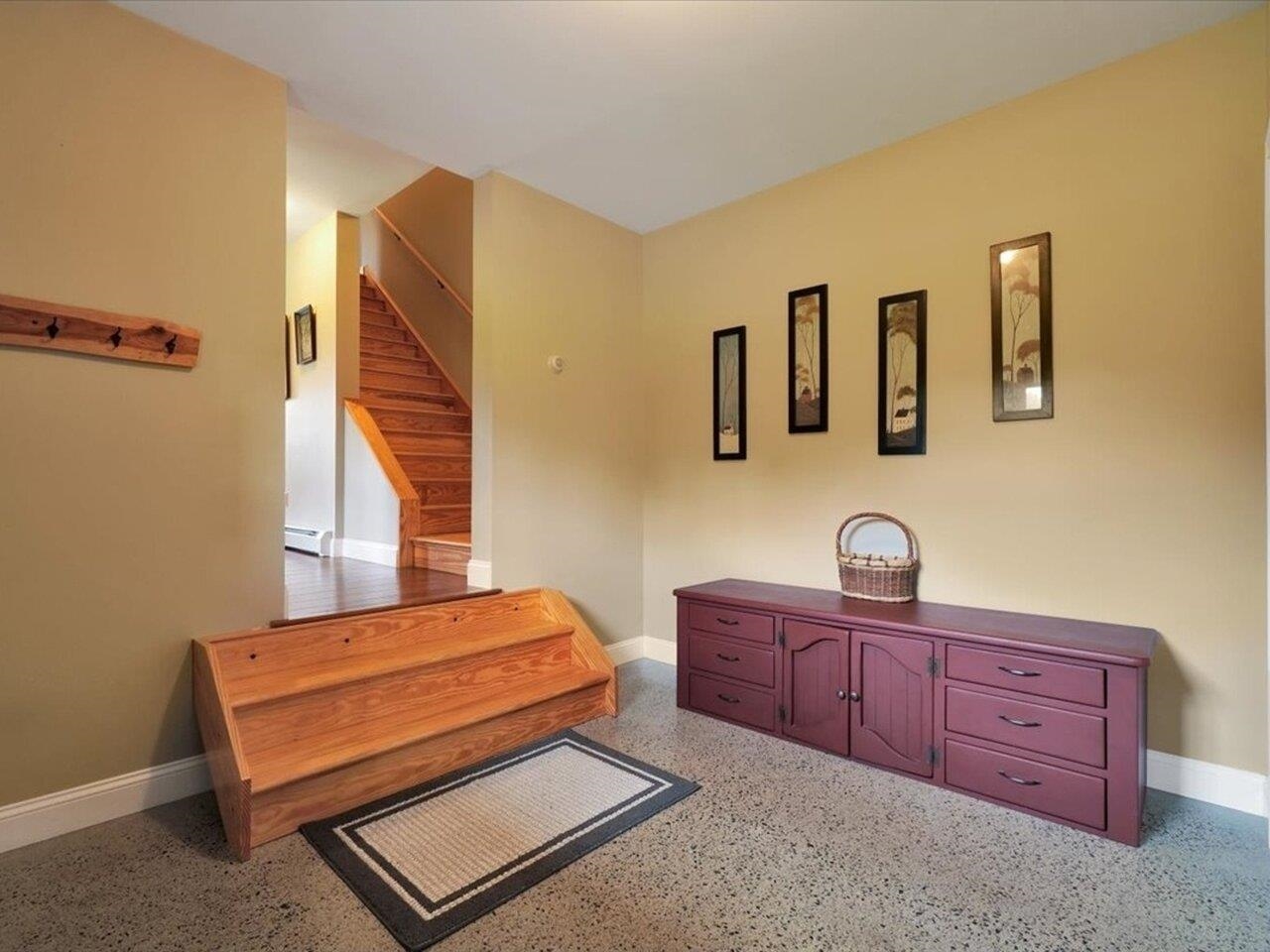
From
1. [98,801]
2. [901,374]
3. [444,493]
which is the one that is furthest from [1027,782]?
[444,493]

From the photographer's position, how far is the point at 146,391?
2.14 meters

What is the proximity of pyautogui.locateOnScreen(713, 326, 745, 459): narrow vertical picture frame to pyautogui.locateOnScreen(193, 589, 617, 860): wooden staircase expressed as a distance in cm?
131

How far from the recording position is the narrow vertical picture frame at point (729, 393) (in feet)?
11.3

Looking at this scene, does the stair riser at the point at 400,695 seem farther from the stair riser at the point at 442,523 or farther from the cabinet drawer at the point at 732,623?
the stair riser at the point at 442,523

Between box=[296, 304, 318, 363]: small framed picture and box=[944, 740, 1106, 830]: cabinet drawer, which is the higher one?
box=[296, 304, 318, 363]: small framed picture

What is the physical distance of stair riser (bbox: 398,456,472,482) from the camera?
4.48 metres

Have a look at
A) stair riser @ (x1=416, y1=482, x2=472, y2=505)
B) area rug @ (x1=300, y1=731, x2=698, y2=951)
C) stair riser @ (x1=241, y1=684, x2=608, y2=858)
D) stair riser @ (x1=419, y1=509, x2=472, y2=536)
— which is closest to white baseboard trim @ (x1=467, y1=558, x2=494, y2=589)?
stair riser @ (x1=241, y1=684, x2=608, y2=858)

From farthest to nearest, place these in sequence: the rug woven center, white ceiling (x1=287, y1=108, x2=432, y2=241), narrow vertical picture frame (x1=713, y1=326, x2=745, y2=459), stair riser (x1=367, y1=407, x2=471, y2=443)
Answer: stair riser (x1=367, y1=407, x2=471, y2=443) < white ceiling (x1=287, y1=108, x2=432, y2=241) < narrow vertical picture frame (x1=713, y1=326, x2=745, y2=459) < the rug woven center

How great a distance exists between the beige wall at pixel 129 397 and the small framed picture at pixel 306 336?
2902 millimetres

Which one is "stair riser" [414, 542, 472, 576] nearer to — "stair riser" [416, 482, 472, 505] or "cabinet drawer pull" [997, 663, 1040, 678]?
"stair riser" [416, 482, 472, 505]

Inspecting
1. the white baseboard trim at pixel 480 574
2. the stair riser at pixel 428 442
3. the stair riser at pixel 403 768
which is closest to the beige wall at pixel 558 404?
the white baseboard trim at pixel 480 574

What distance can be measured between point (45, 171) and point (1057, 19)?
3.33 metres

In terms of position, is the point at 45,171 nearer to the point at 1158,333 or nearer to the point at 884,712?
the point at 884,712

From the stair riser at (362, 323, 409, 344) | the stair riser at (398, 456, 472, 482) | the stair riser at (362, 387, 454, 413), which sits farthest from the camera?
the stair riser at (362, 323, 409, 344)
